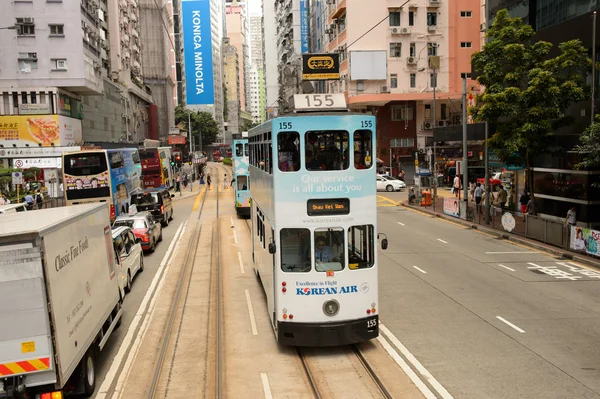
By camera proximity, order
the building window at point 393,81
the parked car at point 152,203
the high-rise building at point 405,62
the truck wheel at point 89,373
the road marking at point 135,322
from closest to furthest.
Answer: the truck wheel at point 89,373, the road marking at point 135,322, the parked car at point 152,203, the high-rise building at point 405,62, the building window at point 393,81

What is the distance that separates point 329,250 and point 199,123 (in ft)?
387

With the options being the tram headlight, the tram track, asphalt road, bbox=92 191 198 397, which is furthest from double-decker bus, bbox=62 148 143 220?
the tram headlight

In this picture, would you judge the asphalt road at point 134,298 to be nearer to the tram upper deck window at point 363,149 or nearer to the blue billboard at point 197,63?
the tram upper deck window at point 363,149

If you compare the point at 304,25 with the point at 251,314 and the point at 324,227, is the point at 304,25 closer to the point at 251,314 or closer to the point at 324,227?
the point at 251,314

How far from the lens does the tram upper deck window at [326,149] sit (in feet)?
32.1

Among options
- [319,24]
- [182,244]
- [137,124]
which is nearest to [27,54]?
[182,244]

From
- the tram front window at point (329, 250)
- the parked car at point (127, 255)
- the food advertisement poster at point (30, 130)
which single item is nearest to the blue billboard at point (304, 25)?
the food advertisement poster at point (30, 130)

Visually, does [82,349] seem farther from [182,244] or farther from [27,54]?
[27,54]

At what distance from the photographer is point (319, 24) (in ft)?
235

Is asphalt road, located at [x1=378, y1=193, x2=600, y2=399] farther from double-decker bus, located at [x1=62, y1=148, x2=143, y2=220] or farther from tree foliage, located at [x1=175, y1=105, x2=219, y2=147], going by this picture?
tree foliage, located at [x1=175, y1=105, x2=219, y2=147]

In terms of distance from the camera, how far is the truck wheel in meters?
8.52

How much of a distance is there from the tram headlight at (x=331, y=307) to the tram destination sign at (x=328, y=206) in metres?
1.53

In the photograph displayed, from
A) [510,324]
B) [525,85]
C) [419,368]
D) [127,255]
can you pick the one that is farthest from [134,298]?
[525,85]

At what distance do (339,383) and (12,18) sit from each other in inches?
1695
